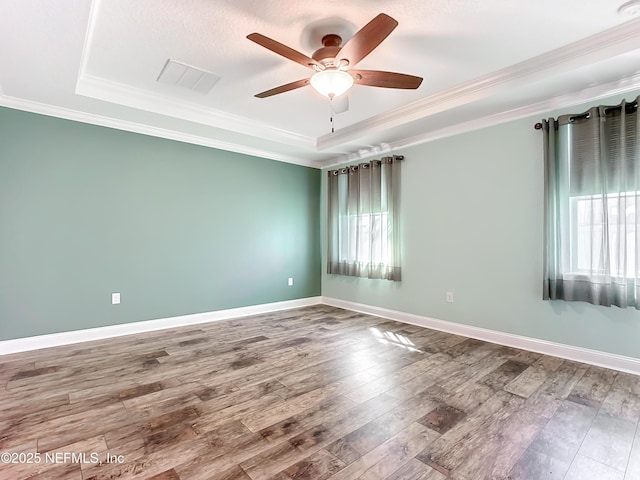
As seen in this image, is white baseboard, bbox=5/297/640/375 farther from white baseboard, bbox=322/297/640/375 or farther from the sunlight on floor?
the sunlight on floor

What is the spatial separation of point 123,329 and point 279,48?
11.4ft

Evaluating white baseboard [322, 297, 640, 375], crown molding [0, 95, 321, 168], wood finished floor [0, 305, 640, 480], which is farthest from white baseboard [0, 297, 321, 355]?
crown molding [0, 95, 321, 168]

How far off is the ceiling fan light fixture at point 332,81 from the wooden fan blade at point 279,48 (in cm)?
10

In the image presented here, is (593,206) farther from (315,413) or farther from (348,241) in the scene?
(348,241)

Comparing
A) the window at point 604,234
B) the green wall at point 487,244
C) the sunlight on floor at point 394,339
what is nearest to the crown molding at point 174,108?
the green wall at point 487,244

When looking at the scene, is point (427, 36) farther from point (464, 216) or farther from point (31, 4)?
point (31, 4)

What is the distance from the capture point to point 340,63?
87.2 inches

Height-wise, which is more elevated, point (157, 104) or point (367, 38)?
point (157, 104)

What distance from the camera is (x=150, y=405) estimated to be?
7.02ft

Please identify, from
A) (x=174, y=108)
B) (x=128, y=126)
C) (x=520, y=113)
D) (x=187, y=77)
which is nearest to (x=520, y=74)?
(x=520, y=113)

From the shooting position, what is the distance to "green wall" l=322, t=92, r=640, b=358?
9.78 feet

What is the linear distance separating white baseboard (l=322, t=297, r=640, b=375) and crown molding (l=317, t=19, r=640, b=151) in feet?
8.01

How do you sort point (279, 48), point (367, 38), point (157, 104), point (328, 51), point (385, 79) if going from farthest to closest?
point (157, 104), point (385, 79), point (328, 51), point (279, 48), point (367, 38)

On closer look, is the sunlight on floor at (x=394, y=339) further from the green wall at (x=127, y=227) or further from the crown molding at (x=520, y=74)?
the crown molding at (x=520, y=74)
